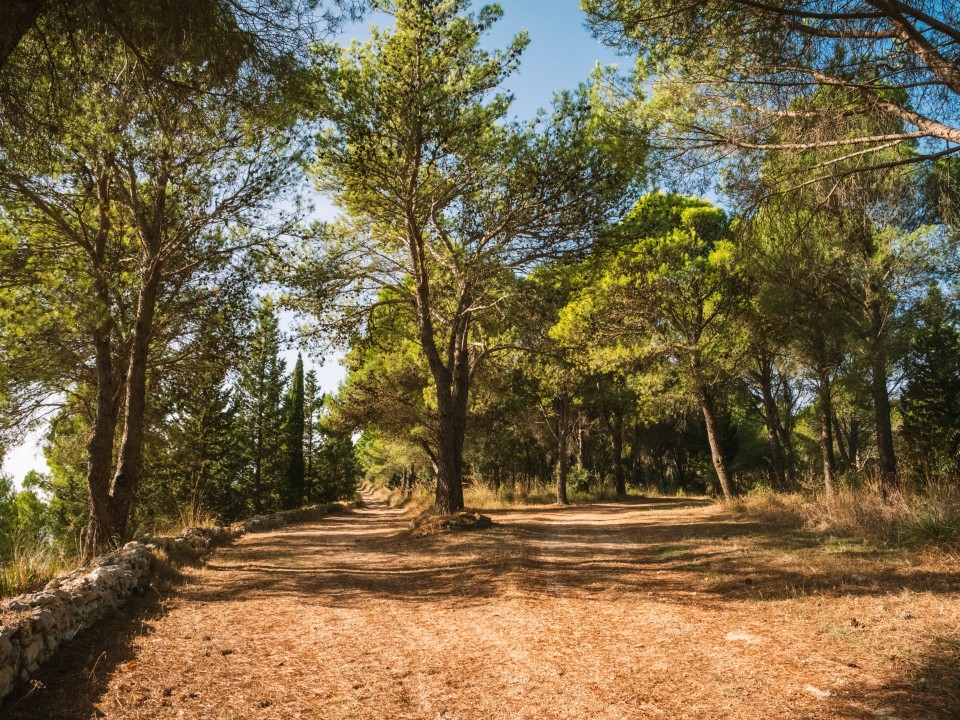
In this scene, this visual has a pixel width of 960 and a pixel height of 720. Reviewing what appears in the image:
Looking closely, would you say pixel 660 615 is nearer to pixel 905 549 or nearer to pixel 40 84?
pixel 905 549

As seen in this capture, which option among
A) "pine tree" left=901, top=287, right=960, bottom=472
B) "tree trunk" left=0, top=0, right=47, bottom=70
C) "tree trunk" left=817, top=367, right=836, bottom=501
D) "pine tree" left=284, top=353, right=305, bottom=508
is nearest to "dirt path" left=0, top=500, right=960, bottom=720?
"tree trunk" left=0, top=0, right=47, bottom=70

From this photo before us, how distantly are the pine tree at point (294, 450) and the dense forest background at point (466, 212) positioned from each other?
28.1ft

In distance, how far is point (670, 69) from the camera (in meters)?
7.29

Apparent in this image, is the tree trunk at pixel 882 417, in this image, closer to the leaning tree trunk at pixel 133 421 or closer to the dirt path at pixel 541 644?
the dirt path at pixel 541 644

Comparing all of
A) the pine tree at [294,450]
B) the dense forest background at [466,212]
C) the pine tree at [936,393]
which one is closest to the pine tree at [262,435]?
the pine tree at [294,450]

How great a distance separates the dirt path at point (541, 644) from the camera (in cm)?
319

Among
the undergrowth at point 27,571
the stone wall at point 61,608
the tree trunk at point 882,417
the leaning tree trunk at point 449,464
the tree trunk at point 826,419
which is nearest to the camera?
the stone wall at point 61,608

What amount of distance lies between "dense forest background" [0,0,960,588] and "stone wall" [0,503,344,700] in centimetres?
228

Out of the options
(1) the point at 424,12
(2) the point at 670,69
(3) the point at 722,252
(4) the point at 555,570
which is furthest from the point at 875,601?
(3) the point at 722,252

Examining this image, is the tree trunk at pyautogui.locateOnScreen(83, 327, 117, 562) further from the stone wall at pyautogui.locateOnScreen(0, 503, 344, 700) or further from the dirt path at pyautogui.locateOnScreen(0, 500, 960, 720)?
the dirt path at pyautogui.locateOnScreen(0, 500, 960, 720)

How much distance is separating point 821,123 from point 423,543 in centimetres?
852

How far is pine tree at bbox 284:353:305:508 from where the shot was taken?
27.3 metres

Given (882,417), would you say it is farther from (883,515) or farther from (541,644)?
(541,644)

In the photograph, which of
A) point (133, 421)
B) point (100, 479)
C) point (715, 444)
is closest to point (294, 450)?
point (133, 421)
